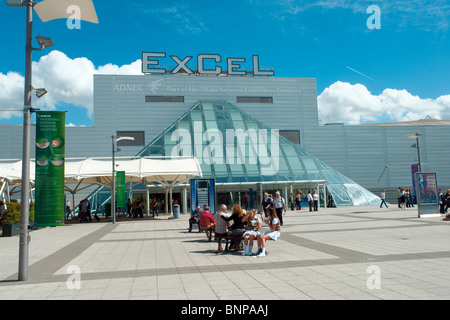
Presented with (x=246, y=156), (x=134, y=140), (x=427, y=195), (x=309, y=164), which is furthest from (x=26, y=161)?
(x=134, y=140)

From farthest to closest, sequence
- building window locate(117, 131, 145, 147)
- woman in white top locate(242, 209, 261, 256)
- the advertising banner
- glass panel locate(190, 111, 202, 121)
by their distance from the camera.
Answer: building window locate(117, 131, 145, 147) < glass panel locate(190, 111, 202, 121) < the advertising banner < woman in white top locate(242, 209, 261, 256)

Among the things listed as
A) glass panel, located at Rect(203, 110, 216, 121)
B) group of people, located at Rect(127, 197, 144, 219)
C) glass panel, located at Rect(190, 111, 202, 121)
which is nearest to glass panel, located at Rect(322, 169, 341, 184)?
glass panel, located at Rect(203, 110, 216, 121)

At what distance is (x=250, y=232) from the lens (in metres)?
9.66

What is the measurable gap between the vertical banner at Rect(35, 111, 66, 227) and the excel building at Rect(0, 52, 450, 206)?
22716mm

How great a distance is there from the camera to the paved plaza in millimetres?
5617

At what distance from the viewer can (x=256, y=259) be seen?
8.76m

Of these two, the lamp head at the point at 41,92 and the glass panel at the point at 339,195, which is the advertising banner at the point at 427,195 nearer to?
the glass panel at the point at 339,195

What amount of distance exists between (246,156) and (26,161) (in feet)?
91.2

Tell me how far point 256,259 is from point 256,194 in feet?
79.5

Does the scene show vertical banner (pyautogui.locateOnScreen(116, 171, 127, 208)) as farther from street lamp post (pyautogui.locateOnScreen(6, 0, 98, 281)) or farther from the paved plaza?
street lamp post (pyautogui.locateOnScreen(6, 0, 98, 281))

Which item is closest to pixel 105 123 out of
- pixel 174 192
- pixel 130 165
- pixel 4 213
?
pixel 174 192

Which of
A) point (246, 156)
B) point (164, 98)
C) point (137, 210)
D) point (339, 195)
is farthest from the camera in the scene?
point (164, 98)

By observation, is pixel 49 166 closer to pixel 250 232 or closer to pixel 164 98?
pixel 250 232

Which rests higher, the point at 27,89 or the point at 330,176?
the point at 27,89
